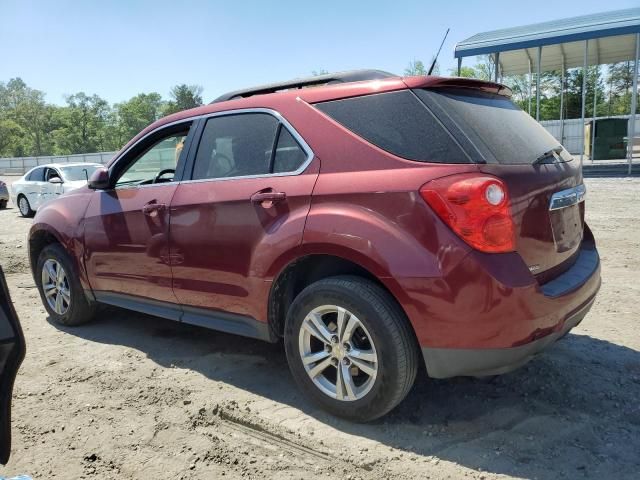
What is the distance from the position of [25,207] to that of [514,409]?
1493cm

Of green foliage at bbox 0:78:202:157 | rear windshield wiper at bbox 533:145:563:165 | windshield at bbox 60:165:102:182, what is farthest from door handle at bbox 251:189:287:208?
green foliage at bbox 0:78:202:157

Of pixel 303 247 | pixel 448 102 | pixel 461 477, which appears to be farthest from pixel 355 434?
pixel 448 102

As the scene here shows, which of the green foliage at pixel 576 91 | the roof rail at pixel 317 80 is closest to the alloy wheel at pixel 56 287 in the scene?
the roof rail at pixel 317 80

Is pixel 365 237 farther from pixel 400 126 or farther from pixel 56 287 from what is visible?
pixel 56 287

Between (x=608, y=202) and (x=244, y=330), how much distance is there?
10.1 meters

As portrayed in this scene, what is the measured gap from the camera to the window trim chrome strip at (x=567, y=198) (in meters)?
2.85

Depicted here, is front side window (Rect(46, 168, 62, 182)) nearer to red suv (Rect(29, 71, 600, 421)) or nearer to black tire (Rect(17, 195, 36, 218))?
black tire (Rect(17, 195, 36, 218))

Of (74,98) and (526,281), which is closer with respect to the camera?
(526,281)

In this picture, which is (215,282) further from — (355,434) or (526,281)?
(526,281)

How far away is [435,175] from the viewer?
2594 mm

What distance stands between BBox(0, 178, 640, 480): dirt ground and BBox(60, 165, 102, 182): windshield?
967 centimetres

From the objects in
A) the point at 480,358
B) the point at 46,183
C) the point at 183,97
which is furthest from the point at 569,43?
the point at 183,97

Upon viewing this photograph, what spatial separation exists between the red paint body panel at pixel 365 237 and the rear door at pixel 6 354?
1504 mm

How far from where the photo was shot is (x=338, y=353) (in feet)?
9.61
